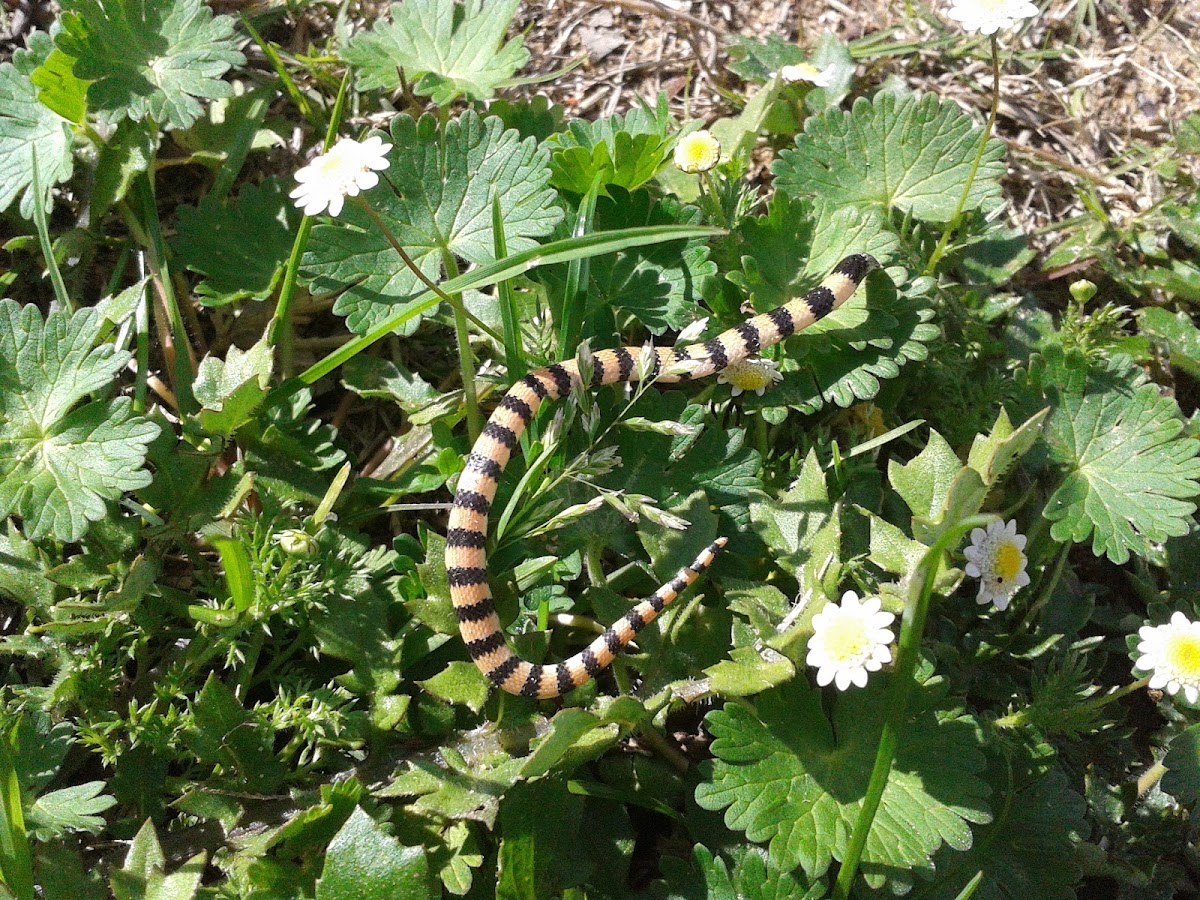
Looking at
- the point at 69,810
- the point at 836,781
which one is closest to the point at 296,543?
the point at 69,810

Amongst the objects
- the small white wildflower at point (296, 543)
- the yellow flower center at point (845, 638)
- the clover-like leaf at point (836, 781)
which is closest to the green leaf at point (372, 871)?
the clover-like leaf at point (836, 781)

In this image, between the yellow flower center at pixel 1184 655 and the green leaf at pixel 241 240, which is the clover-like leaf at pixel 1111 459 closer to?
the yellow flower center at pixel 1184 655

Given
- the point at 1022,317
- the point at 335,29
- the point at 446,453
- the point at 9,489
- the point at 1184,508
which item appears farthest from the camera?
the point at 335,29

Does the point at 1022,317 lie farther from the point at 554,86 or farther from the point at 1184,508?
the point at 554,86

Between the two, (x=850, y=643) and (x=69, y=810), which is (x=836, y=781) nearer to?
(x=850, y=643)

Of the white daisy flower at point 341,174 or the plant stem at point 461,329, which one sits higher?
the white daisy flower at point 341,174

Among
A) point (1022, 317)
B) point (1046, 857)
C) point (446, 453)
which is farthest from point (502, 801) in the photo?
point (1022, 317)
